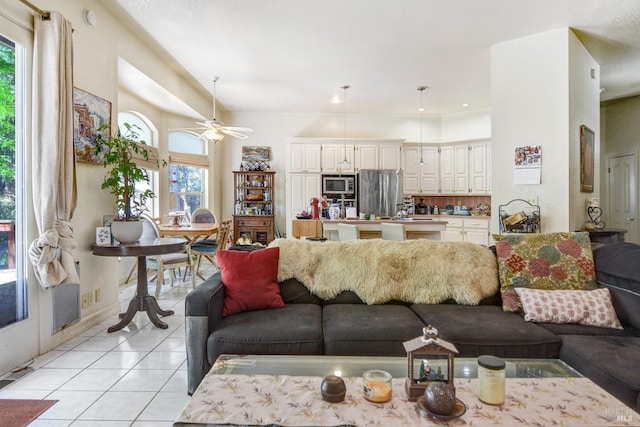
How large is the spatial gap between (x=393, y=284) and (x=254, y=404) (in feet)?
4.84

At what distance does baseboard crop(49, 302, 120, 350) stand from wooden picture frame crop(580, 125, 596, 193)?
533 centimetres

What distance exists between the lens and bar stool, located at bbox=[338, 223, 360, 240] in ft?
14.3

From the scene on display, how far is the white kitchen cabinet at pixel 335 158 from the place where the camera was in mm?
7160

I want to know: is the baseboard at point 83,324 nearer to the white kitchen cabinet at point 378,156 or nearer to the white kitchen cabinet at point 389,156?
the white kitchen cabinet at point 378,156

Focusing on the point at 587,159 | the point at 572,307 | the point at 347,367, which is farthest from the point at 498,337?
the point at 587,159

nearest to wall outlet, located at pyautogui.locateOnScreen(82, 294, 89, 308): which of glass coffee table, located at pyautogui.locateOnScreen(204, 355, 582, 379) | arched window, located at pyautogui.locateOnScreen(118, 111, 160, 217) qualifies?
glass coffee table, located at pyautogui.locateOnScreen(204, 355, 582, 379)

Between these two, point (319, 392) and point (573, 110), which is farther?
point (573, 110)

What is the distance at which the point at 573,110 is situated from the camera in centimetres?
390

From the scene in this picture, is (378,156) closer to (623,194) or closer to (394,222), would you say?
(394,222)

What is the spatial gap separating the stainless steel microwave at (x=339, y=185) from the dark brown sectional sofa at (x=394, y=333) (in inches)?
199

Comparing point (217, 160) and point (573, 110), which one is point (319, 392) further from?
point (217, 160)

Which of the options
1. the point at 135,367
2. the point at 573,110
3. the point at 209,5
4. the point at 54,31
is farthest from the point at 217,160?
the point at 573,110

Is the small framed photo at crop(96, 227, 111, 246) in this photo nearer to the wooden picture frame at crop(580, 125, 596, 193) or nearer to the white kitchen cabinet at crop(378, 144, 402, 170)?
the wooden picture frame at crop(580, 125, 596, 193)

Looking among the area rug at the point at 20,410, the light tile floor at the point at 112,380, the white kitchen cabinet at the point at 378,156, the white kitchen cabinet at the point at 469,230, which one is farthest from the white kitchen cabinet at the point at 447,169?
the area rug at the point at 20,410
